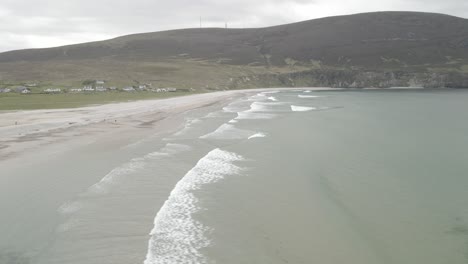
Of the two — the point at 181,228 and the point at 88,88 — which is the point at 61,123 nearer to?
the point at 181,228

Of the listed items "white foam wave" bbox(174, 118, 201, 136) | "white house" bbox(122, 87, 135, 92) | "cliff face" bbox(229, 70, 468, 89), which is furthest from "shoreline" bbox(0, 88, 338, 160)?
"cliff face" bbox(229, 70, 468, 89)

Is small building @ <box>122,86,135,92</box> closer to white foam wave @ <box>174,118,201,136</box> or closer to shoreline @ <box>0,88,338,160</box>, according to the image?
shoreline @ <box>0,88,338,160</box>

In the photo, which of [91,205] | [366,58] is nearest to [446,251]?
[91,205]

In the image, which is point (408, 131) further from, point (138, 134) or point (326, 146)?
point (138, 134)

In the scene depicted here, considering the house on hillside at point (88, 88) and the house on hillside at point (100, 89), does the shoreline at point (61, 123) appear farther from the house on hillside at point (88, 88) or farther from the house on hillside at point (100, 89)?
the house on hillside at point (100, 89)

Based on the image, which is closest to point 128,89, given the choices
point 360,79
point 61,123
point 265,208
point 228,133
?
point 61,123

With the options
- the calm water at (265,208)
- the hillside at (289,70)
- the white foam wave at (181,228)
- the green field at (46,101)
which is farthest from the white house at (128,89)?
the white foam wave at (181,228)
